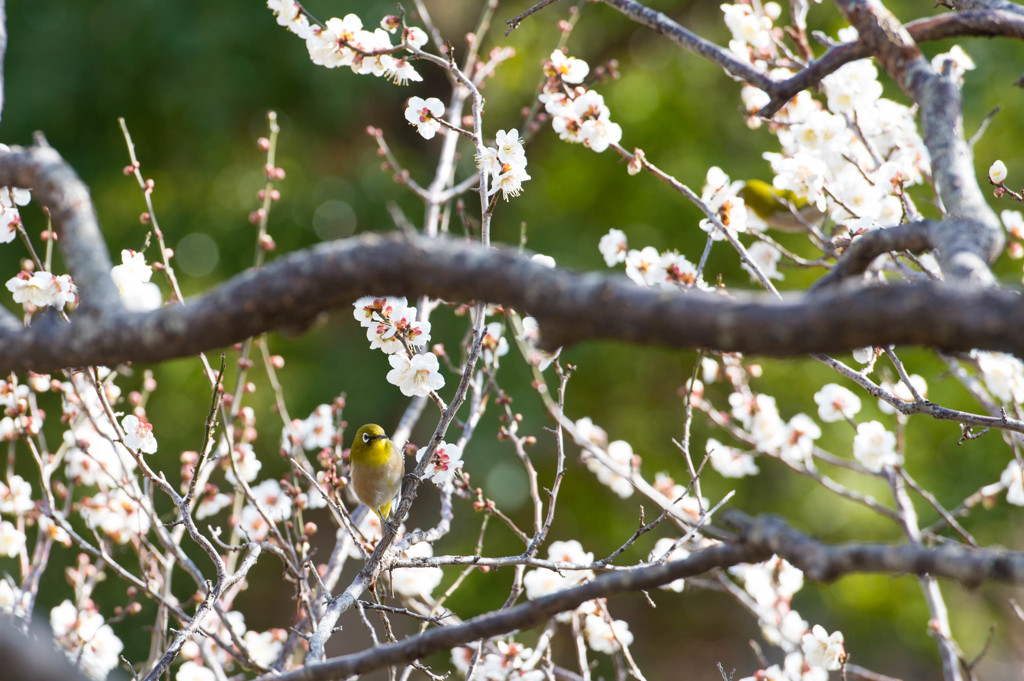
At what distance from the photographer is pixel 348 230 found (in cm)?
675

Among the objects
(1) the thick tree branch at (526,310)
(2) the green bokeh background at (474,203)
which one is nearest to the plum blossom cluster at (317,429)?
(1) the thick tree branch at (526,310)

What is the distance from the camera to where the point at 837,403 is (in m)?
2.91

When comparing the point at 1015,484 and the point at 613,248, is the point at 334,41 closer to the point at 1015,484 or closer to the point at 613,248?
the point at 613,248

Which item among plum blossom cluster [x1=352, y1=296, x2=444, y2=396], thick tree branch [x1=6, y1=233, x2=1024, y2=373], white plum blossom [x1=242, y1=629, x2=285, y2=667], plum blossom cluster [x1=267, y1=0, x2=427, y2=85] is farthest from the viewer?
white plum blossom [x1=242, y1=629, x2=285, y2=667]

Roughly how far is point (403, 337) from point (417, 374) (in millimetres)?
90

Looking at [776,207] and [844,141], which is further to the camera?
[776,207]

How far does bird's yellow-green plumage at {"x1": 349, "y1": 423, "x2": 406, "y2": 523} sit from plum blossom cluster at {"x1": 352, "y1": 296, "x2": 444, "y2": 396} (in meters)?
0.96

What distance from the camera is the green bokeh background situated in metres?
6.22

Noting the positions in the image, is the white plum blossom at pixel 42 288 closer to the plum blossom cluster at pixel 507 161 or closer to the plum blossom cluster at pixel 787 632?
the plum blossom cluster at pixel 507 161

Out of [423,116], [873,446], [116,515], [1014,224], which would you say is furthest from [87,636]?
[1014,224]

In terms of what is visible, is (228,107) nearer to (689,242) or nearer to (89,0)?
(89,0)

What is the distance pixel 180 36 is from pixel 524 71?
8.23 ft

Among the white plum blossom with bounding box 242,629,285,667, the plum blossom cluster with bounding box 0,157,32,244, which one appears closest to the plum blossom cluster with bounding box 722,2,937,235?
the plum blossom cluster with bounding box 0,157,32,244

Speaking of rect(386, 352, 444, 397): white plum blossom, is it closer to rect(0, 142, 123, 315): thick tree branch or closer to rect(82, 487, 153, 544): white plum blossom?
rect(0, 142, 123, 315): thick tree branch
